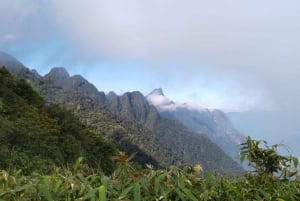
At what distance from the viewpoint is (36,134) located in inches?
1120

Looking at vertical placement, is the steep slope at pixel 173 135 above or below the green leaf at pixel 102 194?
above

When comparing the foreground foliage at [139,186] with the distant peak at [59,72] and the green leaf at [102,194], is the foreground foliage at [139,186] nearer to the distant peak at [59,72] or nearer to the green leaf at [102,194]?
the green leaf at [102,194]

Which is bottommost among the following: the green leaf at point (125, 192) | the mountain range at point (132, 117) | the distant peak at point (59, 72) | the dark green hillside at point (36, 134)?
the green leaf at point (125, 192)

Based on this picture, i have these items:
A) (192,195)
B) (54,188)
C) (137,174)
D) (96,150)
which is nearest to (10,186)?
(54,188)

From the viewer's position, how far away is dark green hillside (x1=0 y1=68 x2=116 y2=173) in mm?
21659

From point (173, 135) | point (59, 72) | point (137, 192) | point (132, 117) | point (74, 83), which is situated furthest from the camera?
point (59, 72)

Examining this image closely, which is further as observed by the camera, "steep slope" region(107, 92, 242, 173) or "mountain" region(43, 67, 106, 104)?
"mountain" region(43, 67, 106, 104)

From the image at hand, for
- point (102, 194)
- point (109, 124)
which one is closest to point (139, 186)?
point (102, 194)

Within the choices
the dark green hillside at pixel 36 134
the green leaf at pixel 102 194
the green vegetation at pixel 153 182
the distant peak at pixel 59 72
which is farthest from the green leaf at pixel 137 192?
the distant peak at pixel 59 72

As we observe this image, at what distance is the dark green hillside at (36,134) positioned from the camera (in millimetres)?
21659

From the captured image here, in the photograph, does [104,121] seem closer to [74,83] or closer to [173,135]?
[74,83]

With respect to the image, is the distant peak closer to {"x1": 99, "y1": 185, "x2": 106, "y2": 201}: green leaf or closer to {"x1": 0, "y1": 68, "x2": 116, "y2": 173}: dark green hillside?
{"x1": 0, "y1": 68, "x2": 116, "y2": 173}: dark green hillside

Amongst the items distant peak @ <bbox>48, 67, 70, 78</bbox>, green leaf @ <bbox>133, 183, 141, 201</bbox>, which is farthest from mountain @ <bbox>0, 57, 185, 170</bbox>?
distant peak @ <bbox>48, 67, 70, 78</bbox>

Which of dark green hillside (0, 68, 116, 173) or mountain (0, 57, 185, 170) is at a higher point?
mountain (0, 57, 185, 170)
